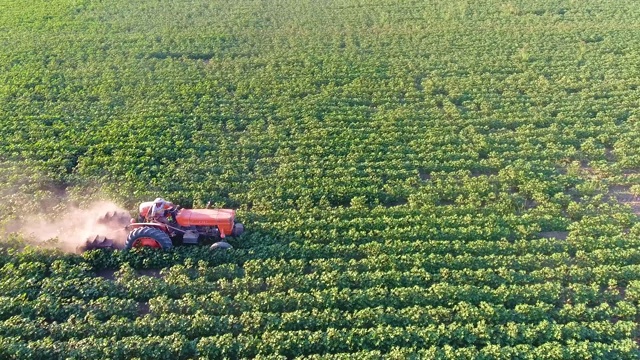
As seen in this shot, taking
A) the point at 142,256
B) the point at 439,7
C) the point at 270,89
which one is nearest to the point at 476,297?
the point at 142,256

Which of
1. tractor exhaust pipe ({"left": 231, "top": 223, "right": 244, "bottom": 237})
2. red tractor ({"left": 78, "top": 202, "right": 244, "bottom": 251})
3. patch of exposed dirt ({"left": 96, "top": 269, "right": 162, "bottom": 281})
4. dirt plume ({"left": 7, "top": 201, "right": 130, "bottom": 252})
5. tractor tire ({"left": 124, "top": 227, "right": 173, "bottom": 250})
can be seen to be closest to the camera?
patch of exposed dirt ({"left": 96, "top": 269, "right": 162, "bottom": 281})

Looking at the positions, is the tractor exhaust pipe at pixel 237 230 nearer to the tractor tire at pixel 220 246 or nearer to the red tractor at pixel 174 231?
the red tractor at pixel 174 231

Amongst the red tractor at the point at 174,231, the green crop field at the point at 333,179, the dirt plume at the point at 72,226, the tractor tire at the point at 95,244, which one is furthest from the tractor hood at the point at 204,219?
the tractor tire at the point at 95,244

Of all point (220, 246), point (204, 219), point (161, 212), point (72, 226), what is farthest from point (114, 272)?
point (220, 246)

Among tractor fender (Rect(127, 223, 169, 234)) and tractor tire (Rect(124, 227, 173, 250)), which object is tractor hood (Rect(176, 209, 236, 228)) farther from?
tractor tire (Rect(124, 227, 173, 250))

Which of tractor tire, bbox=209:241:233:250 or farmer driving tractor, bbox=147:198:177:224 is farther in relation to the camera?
farmer driving tractor, bbox=147:198:177:224

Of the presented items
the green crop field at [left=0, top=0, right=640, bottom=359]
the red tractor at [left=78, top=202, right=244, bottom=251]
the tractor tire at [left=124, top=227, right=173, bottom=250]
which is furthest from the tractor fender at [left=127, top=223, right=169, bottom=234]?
the green crop field at [left=0, top=0, right=640, bottom=359]

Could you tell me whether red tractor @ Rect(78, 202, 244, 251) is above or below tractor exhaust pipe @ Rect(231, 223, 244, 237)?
above
